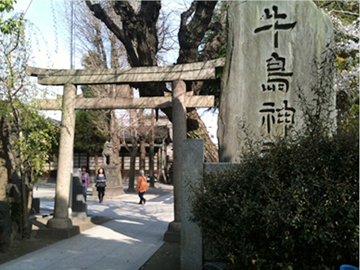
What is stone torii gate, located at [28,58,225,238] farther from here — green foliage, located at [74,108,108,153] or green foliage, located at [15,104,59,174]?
green foliage, located at [74,108,108,153]

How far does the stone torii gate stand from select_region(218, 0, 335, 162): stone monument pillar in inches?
65.6

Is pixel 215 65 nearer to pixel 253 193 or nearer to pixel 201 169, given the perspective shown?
pixel 201 169

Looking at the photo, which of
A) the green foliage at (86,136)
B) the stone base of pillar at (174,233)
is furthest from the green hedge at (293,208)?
the green foliage at (86,136)

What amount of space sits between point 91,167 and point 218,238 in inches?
1197

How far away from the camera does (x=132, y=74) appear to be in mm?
8133

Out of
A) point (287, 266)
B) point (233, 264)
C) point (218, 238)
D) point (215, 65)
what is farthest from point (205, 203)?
point (215, 65)

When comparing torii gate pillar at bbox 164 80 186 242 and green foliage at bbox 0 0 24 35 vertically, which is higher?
green foliage at bbox 0 0 24 35

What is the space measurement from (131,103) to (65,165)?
2.18 meters

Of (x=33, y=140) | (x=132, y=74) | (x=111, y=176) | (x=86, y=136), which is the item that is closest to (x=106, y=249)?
(x=33, y=140)

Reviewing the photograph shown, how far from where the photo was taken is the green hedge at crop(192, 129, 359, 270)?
3010mm

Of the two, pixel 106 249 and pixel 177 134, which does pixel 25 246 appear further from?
pixel 177 134

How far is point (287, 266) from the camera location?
3201 millimetres

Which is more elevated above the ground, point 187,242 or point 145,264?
point 187,242

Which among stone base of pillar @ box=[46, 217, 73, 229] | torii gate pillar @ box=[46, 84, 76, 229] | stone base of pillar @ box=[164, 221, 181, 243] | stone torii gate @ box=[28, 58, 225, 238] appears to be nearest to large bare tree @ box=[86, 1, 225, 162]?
stone torii gate @ box=[28, 58, 225, 238]
